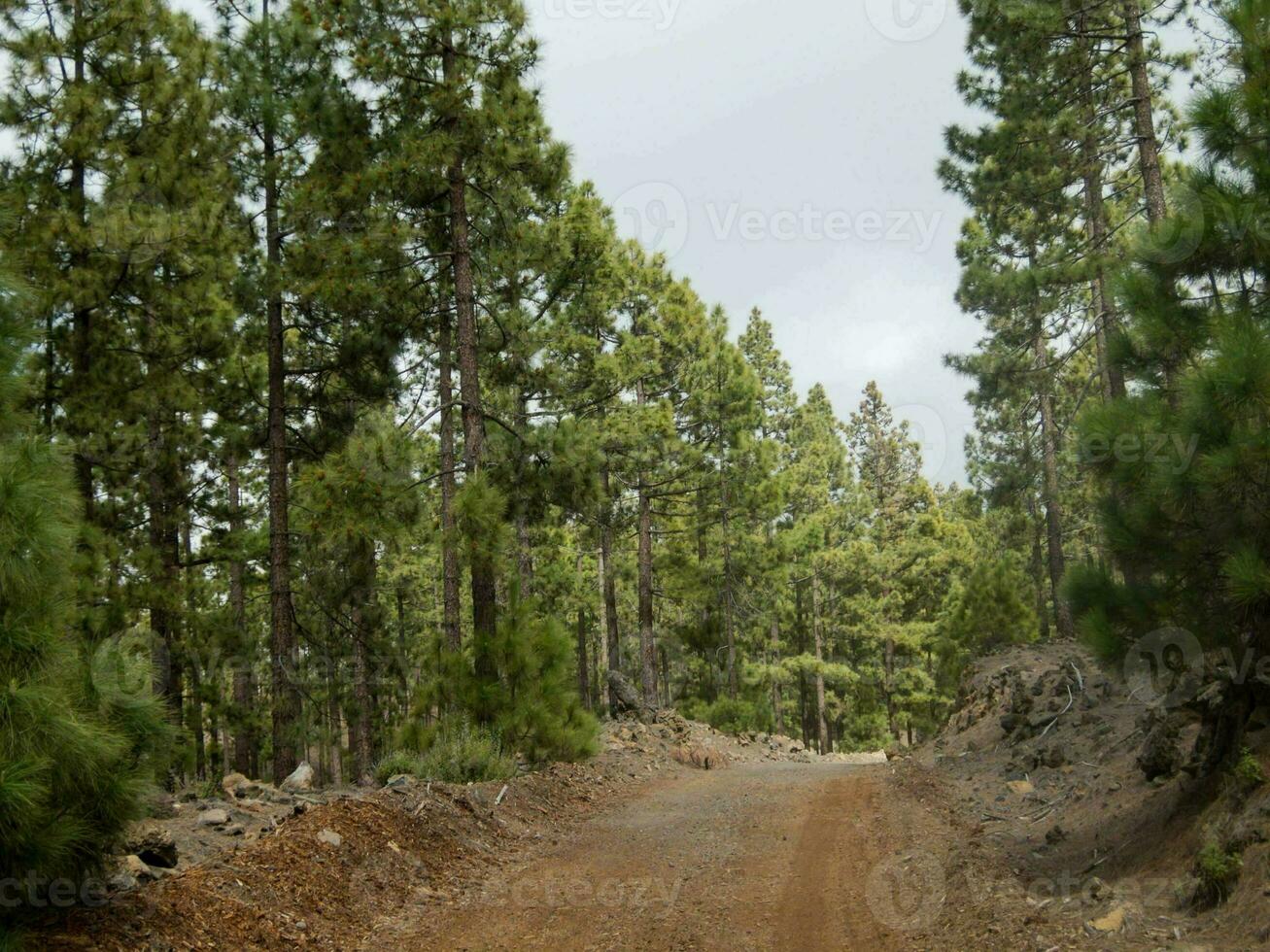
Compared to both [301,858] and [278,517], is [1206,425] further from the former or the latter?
[278,517]

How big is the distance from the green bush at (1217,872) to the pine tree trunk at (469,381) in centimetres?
794

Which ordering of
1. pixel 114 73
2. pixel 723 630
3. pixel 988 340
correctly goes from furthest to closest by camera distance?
pixel 723 630
pixel 988 340
pixel 114 73

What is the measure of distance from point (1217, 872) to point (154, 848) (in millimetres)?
6438

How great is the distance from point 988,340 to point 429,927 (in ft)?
90.5

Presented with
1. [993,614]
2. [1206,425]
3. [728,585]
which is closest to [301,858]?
[1206,425]

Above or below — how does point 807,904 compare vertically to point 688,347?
below

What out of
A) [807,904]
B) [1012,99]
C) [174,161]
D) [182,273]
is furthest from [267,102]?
[807,904]

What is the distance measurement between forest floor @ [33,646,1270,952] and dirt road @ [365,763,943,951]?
0.09 feet

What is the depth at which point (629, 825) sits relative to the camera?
33.2ft

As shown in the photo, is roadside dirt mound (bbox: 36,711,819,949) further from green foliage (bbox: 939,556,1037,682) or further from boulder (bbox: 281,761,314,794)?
green foliage (bbox: 939,556,1037,682)

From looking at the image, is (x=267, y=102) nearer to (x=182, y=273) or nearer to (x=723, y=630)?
(x=182, y=273)

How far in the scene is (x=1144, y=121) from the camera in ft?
41.2

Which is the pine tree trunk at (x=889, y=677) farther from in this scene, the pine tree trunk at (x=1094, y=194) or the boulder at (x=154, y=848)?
the boulder at (x=154, y=848)

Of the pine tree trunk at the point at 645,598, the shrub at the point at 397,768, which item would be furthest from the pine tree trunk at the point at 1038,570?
the shrub at the point at 397,768
